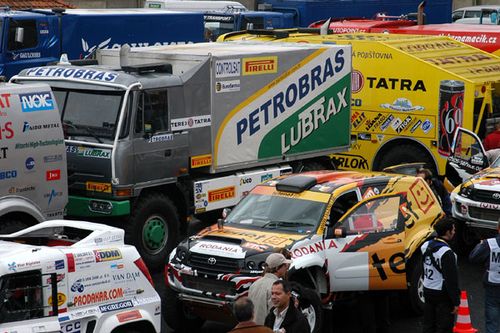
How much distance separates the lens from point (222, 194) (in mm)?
16156

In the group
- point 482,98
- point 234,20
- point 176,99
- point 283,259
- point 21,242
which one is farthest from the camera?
point 234,20

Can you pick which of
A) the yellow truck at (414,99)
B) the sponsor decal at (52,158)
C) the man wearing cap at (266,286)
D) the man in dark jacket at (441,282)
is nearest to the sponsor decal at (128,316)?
the man wearing cap at (266,286)

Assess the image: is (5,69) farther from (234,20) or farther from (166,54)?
(234,20)

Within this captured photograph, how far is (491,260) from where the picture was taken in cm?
1113

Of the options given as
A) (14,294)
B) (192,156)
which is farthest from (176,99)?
(14,294)

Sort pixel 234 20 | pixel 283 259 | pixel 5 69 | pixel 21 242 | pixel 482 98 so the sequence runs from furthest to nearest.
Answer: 1. pixel 234 20
2. pixel 5 69
3. pixel 482 98
4. pixel 21 242
5. pixel 283 259

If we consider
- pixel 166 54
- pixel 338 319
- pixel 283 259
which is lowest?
pixel 338 319

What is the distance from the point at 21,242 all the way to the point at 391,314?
4803 mm

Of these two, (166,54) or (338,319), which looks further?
(166,54)

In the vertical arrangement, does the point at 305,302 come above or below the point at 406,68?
below

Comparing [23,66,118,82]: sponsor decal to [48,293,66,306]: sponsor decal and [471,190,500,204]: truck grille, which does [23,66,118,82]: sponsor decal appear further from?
[48,293,66,306]: sponsor decal

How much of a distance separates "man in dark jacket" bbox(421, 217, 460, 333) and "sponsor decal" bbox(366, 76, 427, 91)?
8681 mm

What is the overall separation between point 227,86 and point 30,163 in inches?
145

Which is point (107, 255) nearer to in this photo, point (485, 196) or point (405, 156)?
point (485, 196)
